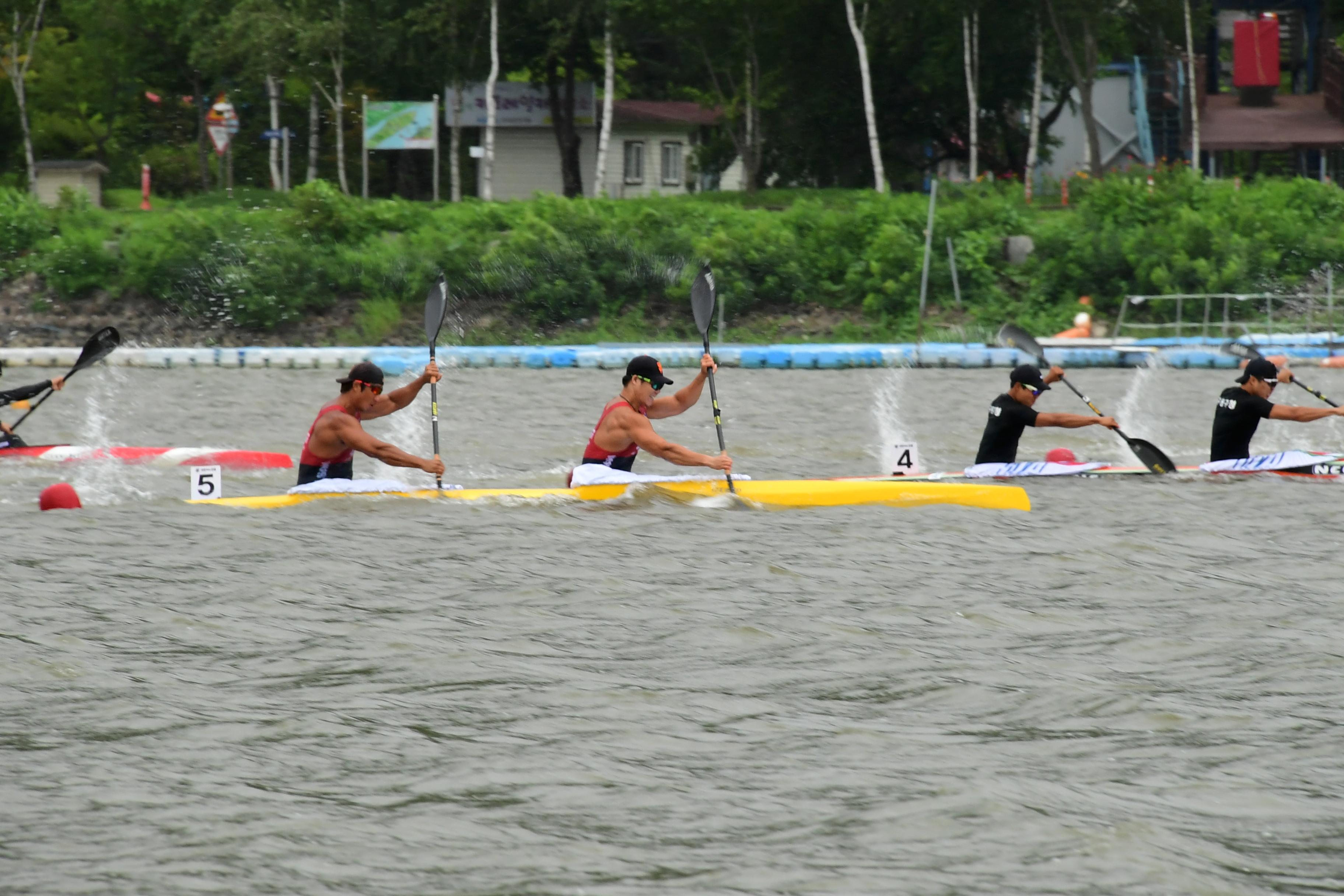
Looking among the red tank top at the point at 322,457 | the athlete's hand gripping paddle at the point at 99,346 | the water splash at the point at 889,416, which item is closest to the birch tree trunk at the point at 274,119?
the water splash at the point at 889,416

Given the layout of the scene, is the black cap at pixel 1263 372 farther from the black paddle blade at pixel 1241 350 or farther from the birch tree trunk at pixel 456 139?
the birch tree trunk at pixel 456 139

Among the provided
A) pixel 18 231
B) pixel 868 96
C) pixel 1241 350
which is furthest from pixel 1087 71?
pixel 18 231

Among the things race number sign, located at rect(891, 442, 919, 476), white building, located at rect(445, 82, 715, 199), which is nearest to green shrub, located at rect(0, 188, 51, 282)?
white building, located at rect(445, 82, 715, 199)

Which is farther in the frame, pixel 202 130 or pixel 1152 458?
pixel 202 130

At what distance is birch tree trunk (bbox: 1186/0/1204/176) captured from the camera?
3400 cm

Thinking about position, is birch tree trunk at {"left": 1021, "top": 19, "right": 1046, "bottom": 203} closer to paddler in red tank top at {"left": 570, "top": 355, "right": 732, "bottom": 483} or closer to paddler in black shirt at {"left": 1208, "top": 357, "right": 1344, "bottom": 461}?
paddler in black shirt at {"left": 1208, "top": 357, "right": 1344, "bottom": 461}

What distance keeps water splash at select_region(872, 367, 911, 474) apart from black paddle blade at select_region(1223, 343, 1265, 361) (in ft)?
10.5

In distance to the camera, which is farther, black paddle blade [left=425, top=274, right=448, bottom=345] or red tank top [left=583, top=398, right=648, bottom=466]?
black paddle blade [left=425, top=274, right=448, bottom=345]

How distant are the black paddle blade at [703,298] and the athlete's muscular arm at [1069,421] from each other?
2752mm

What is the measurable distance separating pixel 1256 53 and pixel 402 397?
32420 mm

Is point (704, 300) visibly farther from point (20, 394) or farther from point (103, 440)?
point (103, 440)

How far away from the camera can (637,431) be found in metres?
11.4

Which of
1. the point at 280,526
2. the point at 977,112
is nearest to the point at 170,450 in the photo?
the point at 280,526

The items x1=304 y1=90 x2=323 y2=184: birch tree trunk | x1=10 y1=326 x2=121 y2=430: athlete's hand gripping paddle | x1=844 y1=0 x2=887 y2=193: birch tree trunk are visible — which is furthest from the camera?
x1=304 y1=90 x2=323 y2=184: birch tree trunk
